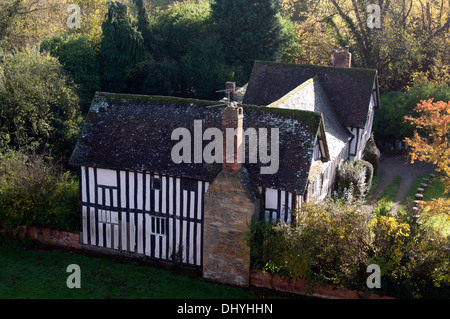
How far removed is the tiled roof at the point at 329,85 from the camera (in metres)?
25.1

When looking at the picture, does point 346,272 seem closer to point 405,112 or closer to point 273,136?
point 273,136

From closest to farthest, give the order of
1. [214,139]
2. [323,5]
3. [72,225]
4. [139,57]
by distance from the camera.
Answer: [214,139]
[72,225]
[139,57]
[323,5]

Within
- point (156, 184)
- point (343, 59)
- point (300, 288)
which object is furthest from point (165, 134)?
point (343, 59)

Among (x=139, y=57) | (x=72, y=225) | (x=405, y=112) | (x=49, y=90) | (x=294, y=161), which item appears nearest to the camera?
(x=294, y=161)

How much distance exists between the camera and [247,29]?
34.9m

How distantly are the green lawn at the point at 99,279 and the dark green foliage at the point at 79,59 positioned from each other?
13.7 metres

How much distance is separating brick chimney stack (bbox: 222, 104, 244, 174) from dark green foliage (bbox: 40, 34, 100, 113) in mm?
16889

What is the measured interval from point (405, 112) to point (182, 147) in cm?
1853

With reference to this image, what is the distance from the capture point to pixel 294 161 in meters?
16.0

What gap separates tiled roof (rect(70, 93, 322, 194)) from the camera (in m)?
16.1

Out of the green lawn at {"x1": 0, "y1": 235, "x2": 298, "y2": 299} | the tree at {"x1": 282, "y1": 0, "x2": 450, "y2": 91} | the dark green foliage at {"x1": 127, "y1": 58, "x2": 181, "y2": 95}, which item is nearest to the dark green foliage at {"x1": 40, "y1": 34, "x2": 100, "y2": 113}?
the dark green foliage at {"x1": 127, "y1": 58, "x2": 181, "y2": 95}

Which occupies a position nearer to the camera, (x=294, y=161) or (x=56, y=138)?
(x=294, y=161)

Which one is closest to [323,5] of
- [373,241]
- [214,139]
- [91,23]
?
[91,23]

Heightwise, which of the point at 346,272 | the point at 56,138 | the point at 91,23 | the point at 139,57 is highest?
the point at 91,23
